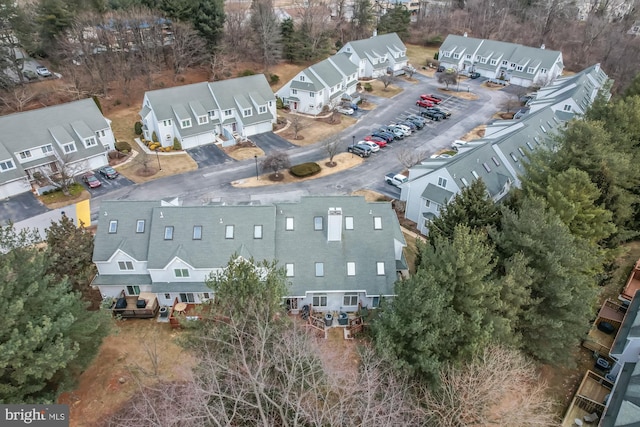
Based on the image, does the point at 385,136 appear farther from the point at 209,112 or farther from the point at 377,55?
the point at 377,55

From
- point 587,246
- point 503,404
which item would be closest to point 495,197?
point 587,246

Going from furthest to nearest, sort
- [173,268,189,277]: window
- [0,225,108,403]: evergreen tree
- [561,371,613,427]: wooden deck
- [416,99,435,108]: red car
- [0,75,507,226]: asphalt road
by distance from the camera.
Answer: [416,99,435,108]: red car
[0,75,507,226]: asphalt road
[173,268,189,277]: window
[561,371,613,427]: wooden deck
[0,225,108,403]: evergreen tree

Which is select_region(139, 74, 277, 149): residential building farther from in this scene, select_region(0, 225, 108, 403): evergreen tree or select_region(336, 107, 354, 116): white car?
select_region(0, 225, 108, 403): evergreen tree

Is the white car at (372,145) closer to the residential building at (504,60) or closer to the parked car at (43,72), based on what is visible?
the residential building at (504,60)

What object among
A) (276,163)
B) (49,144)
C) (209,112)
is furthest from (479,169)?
(49,144)

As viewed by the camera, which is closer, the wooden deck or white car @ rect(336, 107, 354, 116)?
the wooden deck

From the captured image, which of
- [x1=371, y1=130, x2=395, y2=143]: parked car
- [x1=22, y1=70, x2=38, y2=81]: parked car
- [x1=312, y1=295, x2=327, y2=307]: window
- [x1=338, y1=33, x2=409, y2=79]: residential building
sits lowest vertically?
[x1=312, y1=295, x2=327, y2=307]: window

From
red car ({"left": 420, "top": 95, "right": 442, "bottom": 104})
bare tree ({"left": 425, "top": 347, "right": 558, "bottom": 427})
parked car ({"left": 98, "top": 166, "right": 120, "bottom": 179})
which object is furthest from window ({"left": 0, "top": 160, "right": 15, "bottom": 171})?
red car ({"left": 420, "top": 95, "right": 442, "bottom": 104})
